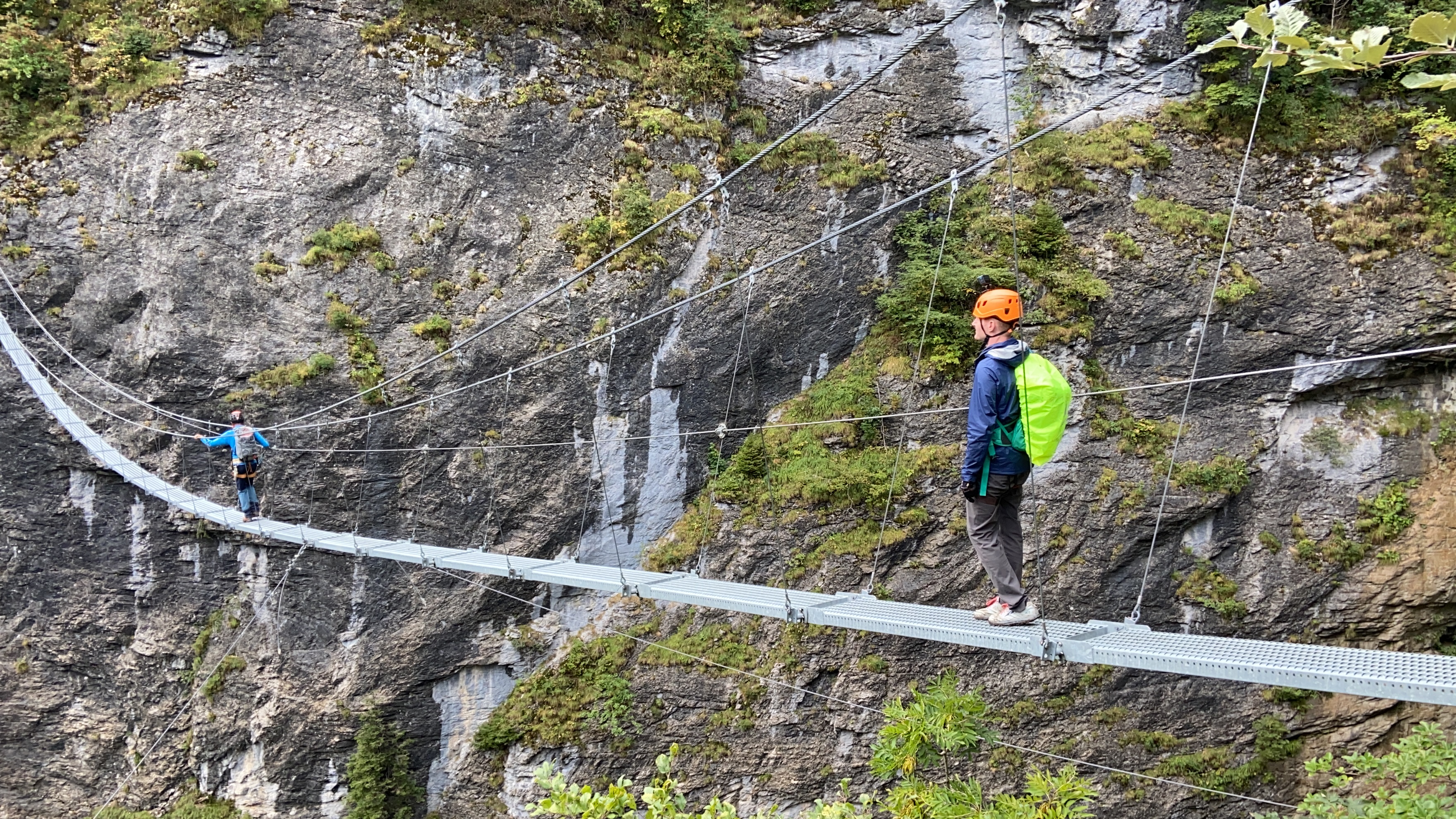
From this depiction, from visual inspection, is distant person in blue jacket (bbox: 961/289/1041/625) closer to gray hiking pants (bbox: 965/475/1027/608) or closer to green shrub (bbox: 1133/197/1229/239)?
→ gray hiking pants (bbox: 965/475/1027/608)

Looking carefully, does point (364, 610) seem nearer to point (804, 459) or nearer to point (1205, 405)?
point (804, 459)

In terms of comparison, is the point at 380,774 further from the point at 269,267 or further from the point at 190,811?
the point at 269,267

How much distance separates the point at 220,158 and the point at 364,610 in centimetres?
429

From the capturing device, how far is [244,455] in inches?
241

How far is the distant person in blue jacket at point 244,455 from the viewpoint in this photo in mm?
6043

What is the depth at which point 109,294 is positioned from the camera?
6.74 metres

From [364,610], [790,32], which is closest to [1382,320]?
[790,32]

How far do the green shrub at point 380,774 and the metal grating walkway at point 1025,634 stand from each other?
1.75m

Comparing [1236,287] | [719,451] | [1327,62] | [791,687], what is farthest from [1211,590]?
[1327,62]

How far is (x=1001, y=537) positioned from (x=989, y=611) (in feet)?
1.01

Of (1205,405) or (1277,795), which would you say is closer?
(1277,795)

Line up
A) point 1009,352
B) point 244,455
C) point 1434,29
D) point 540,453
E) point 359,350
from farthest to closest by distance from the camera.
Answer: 1. point 540,453
2. point 359,350
3. point 244,455
4. point 1009,352
5. point 1434,29

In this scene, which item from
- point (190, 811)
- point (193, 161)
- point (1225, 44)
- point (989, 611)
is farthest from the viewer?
point (193, 161)

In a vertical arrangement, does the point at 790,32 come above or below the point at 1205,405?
above
